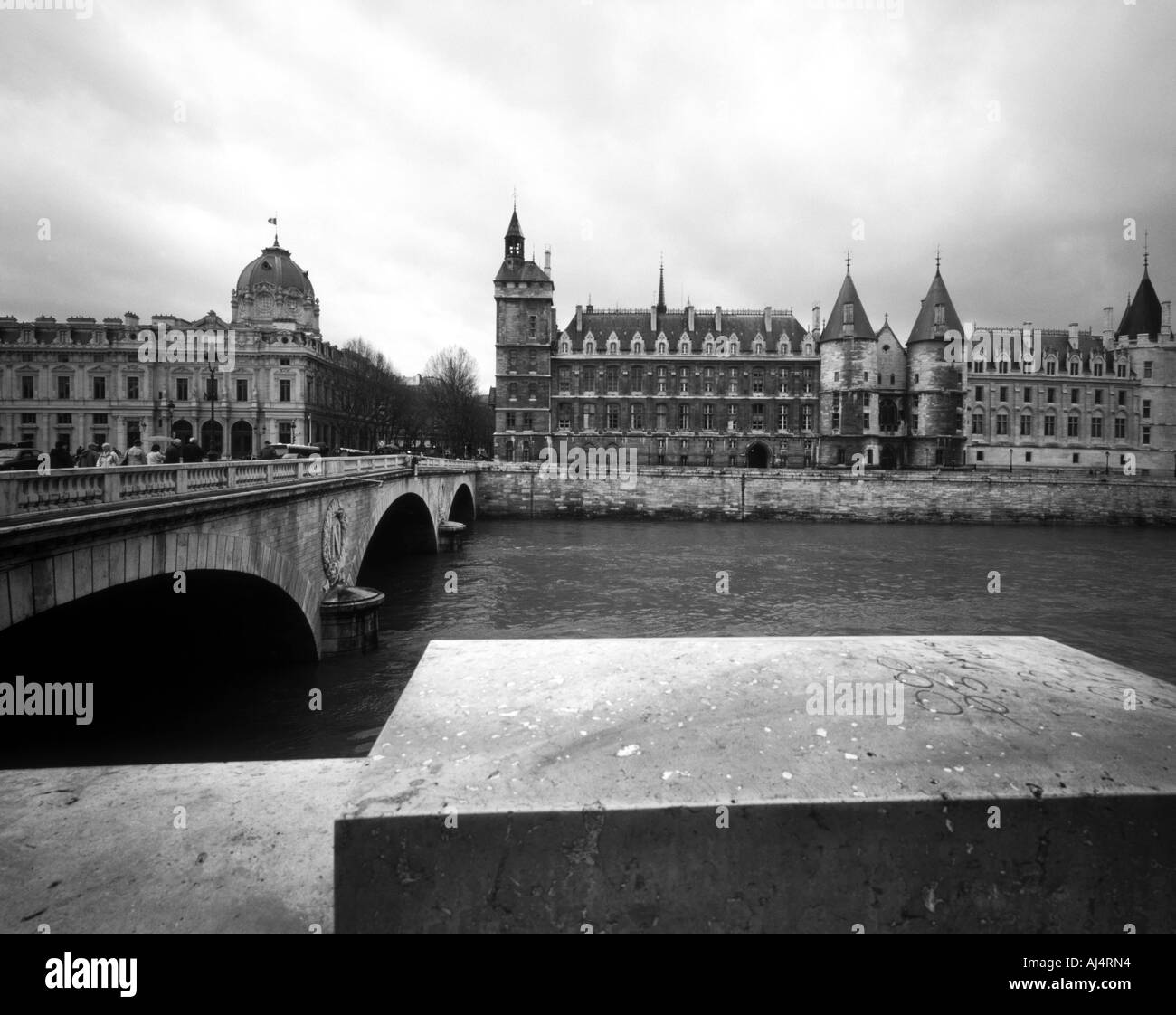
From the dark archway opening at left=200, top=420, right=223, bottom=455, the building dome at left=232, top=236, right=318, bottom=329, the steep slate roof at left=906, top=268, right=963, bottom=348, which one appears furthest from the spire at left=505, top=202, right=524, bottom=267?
the steep slate roof at left=906, top=268, right=963, bottom=348

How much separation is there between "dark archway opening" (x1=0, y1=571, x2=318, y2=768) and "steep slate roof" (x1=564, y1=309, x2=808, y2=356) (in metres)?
56.8

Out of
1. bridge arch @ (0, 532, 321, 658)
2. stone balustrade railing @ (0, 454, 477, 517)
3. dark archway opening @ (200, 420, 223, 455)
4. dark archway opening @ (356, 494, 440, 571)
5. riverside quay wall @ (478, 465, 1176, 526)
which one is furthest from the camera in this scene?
dark archway opening @ (200, 420, 223, 455)

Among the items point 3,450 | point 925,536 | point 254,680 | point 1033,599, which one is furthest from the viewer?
point 925,536

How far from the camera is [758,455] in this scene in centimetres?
6669

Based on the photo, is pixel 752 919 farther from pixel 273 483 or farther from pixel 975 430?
pixel 975 430

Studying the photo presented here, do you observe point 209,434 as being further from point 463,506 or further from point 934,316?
point 934,316

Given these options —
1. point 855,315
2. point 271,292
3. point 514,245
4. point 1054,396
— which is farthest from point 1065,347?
point 271,292

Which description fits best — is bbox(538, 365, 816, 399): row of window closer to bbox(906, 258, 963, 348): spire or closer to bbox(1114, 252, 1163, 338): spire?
bbox(906, 258, 963, 348): spire

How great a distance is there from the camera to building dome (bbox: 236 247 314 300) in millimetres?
64625

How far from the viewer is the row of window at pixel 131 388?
178 feet

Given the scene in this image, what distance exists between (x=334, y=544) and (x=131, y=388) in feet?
172
